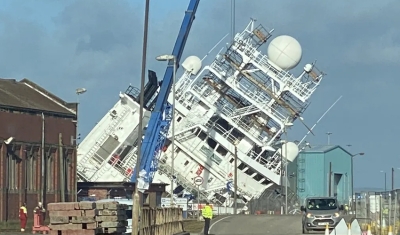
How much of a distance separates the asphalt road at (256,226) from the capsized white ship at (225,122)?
19155 millimetres

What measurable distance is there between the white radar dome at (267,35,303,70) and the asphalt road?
20.5 m

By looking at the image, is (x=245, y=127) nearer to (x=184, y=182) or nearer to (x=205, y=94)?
(x=205, y=94)

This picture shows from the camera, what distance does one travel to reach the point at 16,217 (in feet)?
175

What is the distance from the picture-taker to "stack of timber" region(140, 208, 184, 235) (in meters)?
29.7

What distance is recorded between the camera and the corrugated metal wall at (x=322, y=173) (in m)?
99.4

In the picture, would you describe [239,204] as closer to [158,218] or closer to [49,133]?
[49,133]

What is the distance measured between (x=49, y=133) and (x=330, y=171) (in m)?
46.9

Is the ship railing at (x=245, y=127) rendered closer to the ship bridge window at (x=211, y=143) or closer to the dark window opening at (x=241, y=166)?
the dark window opening at (x=241, y=166)

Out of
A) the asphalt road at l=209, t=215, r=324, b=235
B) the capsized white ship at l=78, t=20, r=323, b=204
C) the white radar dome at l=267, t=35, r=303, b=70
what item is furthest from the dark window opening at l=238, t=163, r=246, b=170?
the asphalt road at l=209, t=215, r=324, b=235

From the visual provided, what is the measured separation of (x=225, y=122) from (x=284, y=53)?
24.5ft

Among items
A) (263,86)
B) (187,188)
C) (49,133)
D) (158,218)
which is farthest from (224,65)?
(158,218)

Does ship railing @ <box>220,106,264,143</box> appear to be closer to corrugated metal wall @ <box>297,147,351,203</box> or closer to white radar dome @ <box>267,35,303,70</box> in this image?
white radar dome @ <box>267,35,303,70</box>

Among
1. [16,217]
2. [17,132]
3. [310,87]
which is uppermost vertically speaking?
[310,87]

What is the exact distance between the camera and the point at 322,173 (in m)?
100
